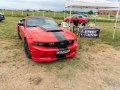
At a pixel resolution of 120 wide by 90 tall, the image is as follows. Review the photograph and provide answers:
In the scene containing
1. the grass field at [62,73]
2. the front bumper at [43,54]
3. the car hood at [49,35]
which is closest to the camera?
the grass field at [62,73]

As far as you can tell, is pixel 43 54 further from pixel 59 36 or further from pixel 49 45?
pixel 59 36

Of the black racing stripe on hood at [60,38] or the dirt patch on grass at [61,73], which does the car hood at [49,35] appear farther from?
the dirt patch on grass at [61,73]

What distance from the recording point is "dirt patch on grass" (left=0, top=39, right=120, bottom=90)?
3.43m

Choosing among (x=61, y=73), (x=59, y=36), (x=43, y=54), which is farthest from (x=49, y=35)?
(x=61, y=73)

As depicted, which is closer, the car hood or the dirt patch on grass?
the dirt patch on grass

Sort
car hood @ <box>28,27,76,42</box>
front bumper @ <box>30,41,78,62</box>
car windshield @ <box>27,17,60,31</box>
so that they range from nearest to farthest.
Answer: front bumper @ <box>30,41,78,62</box>
car hood @ <box>28,27,76,42</box>
car windshield @ <box>27,17,60,31</box>

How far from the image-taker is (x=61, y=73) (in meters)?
4.00

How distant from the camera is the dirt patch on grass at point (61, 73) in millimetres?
3430

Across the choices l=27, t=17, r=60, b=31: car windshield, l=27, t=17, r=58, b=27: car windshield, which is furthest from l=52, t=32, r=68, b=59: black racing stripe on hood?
l=27, t=17, r=58, b=27: car windshield

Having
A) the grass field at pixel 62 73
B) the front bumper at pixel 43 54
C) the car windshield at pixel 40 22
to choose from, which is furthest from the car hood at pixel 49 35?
the car windshield at pixel 40 22

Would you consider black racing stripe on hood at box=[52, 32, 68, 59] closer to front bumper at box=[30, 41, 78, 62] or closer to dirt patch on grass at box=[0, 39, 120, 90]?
front bumper at box=[30, 41, 78, 62]

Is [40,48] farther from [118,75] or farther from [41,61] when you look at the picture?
[118,75]

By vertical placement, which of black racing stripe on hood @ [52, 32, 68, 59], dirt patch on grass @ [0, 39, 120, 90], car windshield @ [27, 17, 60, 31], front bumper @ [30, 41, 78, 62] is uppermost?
car windshield @ [27, 17, 60, 31]

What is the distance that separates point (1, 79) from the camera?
3.62 metres
